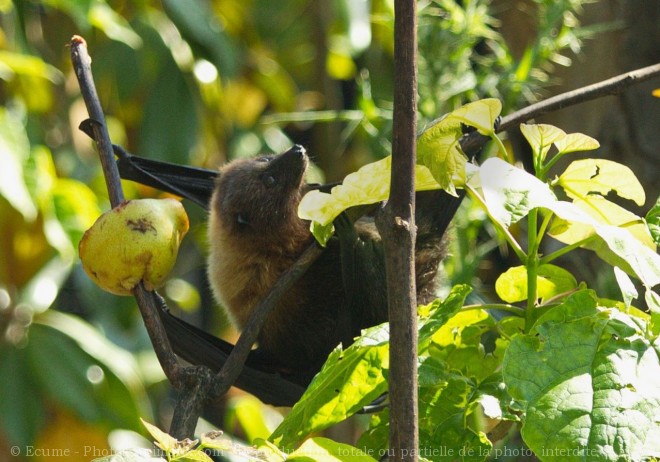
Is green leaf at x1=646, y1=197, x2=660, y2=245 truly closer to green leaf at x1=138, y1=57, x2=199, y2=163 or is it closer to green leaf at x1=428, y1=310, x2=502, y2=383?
green leaf at x1=428, y1=310, x2=502, y2=383

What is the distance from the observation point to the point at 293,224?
2174 mm

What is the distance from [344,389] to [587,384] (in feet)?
Result: 0.84

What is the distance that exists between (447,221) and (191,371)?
0.75m

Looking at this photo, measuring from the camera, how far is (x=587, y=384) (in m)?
0.75

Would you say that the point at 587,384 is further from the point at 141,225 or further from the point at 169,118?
the point at 169,118

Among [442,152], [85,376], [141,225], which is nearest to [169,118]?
→ [85,376]

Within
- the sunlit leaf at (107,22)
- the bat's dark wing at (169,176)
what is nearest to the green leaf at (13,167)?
the sunlit leaf at (107,22)

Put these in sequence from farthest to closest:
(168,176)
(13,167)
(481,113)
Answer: (13,167)
(168,176)
(481,113)

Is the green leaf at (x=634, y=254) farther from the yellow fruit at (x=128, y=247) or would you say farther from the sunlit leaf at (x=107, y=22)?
the sunlit leaf at (x=107, y=22)

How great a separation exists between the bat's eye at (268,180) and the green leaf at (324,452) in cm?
150

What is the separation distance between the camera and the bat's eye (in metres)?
2.20

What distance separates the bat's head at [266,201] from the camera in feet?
7.14

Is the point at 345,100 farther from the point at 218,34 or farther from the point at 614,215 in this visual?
the point at 614,215

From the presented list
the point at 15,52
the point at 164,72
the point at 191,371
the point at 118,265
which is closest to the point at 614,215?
the point at 191,371
